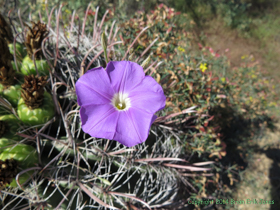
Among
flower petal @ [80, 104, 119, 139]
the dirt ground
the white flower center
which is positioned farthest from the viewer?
the dirt ground

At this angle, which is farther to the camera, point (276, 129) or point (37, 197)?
point (276, 129)

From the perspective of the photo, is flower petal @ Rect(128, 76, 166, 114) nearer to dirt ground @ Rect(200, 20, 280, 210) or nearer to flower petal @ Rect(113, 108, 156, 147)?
flower petal @ Rect(113, 108, 156, 147)

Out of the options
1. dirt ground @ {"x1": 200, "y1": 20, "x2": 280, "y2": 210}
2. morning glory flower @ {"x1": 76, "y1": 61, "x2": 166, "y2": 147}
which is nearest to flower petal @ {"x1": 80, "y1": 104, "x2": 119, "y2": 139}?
morning glory flower @ {"x1": 76, "y1": 61, "x2": 166, "y2": 147}

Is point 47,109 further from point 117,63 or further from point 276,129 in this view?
point 276,129

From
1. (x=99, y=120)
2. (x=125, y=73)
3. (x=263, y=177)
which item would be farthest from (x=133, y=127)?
A: (x=263, y=177)

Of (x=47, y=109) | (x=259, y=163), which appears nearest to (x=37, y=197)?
(x=47, y=109)

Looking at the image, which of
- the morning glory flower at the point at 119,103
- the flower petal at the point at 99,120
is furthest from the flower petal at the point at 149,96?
the flower petal at the point at 99,120
